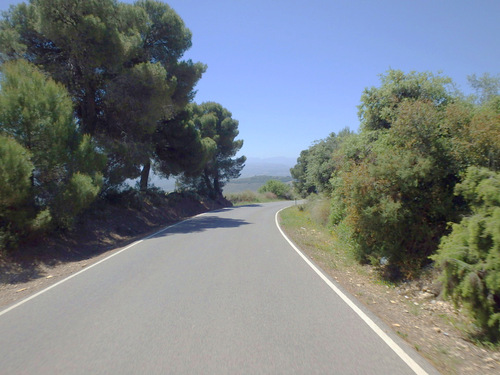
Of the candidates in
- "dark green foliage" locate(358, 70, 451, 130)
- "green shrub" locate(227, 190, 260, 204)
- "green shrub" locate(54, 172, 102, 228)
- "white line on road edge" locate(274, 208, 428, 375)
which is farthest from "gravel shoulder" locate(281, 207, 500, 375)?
"green shrub" locate(227, 190, 260, 204)

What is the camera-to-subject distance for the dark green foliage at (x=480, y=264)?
5273 mm

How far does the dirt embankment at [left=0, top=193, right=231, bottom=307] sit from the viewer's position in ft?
31.8

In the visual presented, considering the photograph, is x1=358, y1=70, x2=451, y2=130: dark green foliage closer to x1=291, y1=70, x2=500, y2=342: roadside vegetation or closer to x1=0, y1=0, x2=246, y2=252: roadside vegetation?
x1=291, y1=70, x2=500, y2=342: roadside vegetation

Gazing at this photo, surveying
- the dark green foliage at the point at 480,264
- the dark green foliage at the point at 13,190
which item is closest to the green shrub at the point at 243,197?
the dark green foliage at the point at 13,190

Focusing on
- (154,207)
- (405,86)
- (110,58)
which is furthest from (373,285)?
(154,207)

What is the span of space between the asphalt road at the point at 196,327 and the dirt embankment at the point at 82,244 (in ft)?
4.69

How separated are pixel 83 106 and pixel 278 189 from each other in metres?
54.2

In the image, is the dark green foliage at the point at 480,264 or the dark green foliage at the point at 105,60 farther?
the dark green foliage at the point at 105,60

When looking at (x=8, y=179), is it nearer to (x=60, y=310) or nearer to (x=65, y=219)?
(x=65, y=219)

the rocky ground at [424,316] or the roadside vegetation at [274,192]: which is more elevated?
the roadside vegetation at [274,192]

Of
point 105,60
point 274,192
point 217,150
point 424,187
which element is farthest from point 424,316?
point 274,192

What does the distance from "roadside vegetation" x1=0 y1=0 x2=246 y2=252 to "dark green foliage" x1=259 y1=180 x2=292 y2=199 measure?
43.1 metres

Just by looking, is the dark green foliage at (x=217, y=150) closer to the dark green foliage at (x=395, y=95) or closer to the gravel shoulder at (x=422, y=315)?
the dark green foliage at (x=395, y=95)

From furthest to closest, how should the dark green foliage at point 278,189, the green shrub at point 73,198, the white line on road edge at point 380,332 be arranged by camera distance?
1. the dark green foliage at point 278,189
2. the green shrub at point 73,198
3. the white line on road edge at point 380,332
